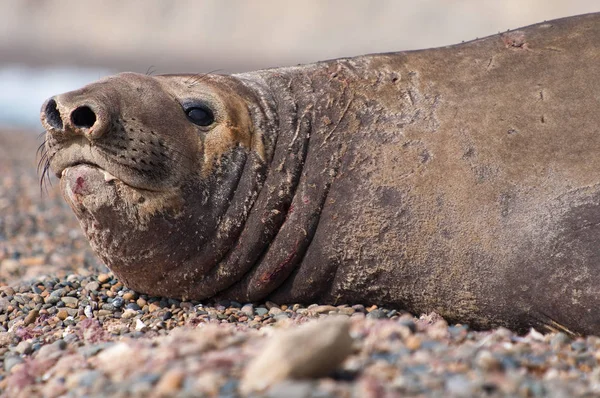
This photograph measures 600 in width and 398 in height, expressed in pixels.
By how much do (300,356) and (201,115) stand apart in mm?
2357

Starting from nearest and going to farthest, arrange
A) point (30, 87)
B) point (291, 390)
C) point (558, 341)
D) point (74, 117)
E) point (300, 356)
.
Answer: point (291, 390) < point (300, 356) < point (558, 341) < point (74, 117) < point (30, 87)

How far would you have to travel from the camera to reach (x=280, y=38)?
2928 centimetres

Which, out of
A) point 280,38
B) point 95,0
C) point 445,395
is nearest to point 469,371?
point 445,395

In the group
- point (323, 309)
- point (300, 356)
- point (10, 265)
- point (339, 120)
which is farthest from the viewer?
point (10, 265)

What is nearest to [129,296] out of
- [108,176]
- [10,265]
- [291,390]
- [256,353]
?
[108,176]

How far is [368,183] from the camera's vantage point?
192 inches

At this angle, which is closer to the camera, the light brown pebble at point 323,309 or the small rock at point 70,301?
the light brown pebble at point 323,309

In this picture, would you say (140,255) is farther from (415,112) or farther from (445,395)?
(445,395)

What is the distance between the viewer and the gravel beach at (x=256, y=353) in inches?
112

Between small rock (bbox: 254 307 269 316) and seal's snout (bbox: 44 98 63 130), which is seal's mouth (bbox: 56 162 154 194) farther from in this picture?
small rock (bbox: 254 307 269 316)

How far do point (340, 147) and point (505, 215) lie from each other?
974 mm

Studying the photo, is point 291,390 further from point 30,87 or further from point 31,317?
point 30,87

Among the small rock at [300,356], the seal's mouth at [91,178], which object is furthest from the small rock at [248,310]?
the small rock at [300,356]

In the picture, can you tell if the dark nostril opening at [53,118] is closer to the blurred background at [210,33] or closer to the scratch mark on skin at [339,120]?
the scratch mark on skin at [339,120]
